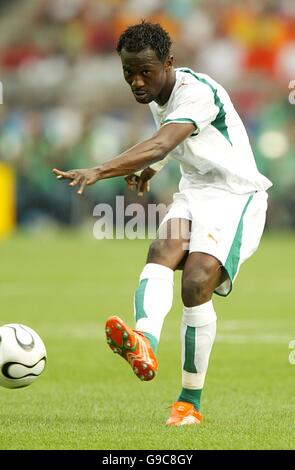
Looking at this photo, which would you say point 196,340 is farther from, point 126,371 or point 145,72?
point 126,371

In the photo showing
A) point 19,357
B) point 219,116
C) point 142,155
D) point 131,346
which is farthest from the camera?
point 219,116

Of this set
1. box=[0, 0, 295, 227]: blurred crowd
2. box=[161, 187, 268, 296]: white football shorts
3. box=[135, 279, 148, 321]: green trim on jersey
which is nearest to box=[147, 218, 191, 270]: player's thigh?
box=[161, 187, 268, 296]: white football shorts

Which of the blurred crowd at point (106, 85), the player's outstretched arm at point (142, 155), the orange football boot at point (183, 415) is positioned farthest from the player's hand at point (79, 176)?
→ the blurred crowd at point (106, 85)

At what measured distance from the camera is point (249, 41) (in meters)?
23.8

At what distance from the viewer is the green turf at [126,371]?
496 cm

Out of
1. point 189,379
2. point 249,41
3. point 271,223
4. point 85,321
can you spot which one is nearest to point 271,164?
point 271,223

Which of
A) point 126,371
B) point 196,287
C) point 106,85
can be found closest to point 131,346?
point 196,287

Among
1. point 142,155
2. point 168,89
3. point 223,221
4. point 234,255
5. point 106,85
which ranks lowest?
point 234,255

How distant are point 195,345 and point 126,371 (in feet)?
7.25

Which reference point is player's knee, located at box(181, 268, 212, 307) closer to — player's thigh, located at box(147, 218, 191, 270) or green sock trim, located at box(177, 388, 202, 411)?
player's thigh, located at box(147, 218, 191, 270)

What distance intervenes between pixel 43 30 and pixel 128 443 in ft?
73.9

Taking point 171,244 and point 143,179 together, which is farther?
point 143,179

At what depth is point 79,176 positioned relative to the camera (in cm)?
477

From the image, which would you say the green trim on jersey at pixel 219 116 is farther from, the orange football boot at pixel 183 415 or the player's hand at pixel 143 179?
the orange football boot at pixel 183 415
